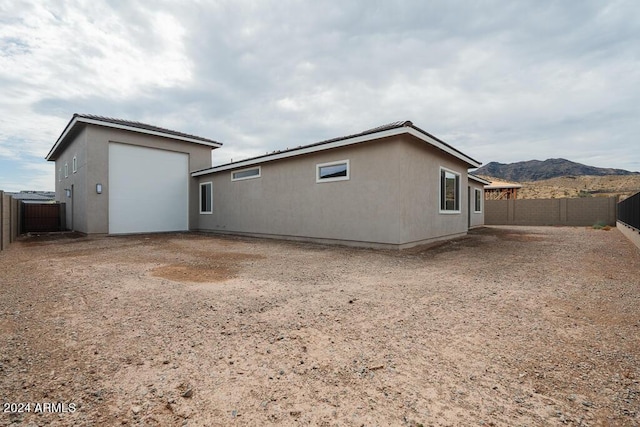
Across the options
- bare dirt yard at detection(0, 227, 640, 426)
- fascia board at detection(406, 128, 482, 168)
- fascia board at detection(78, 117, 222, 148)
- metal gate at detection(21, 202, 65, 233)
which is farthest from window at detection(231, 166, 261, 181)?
metal gate at detection(21, 202, 65, 233)

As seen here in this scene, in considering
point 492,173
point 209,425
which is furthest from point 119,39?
point 492,173

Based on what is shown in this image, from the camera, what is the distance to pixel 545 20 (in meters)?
8.46

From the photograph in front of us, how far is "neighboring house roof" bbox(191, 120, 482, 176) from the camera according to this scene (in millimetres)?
7297

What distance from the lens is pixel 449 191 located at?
10.7m

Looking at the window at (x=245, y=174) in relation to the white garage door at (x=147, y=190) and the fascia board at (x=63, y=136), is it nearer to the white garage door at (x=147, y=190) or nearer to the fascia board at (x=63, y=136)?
the white garage door at (x=147, y=190)

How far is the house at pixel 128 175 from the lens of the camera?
11.9m

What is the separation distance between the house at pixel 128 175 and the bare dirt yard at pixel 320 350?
853 centimetres

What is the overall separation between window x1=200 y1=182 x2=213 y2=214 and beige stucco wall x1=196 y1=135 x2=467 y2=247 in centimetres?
273

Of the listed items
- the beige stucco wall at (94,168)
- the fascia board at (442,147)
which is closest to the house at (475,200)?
the fascia board at (442,147)

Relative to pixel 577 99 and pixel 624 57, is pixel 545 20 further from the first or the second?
pixel 577 99

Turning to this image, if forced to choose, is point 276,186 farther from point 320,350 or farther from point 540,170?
point 540,170

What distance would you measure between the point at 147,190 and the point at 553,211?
23.1 metres

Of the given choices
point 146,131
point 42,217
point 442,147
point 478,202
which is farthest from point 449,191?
point 42,217

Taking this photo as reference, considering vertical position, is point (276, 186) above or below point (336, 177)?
below
